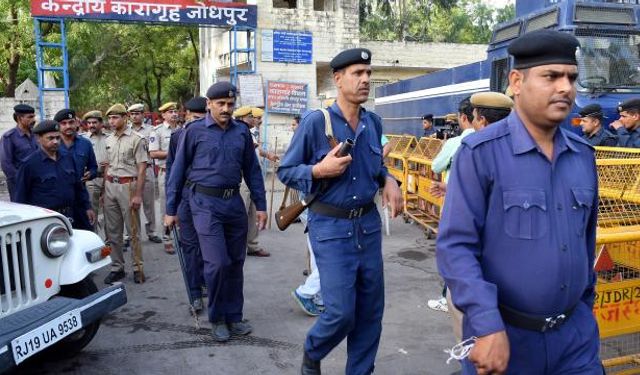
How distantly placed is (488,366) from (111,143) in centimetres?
585

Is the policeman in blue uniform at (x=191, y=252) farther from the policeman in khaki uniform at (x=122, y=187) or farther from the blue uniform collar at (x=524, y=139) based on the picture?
the blue uniform collar at (x=524, y=139)

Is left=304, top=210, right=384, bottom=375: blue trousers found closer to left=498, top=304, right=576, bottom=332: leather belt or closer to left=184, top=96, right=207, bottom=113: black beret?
left=498, top=304, right=576, bottom=332: leather belt

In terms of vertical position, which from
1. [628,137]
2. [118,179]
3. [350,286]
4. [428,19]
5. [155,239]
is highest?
[428,19]

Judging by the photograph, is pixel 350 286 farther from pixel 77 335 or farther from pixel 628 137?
pixel 628 137

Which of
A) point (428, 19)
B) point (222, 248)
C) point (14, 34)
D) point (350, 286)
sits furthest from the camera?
point (428, 19)

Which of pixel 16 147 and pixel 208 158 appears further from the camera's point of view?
pixel 16 147

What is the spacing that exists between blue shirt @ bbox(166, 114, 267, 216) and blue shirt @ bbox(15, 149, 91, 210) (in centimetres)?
119

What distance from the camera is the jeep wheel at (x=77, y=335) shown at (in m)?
4.24

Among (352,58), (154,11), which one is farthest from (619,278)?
(154,11)

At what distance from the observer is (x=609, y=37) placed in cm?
823

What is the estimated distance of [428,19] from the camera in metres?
43.2

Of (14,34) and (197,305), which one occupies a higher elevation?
(14,34)

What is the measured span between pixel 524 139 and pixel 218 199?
120 inches

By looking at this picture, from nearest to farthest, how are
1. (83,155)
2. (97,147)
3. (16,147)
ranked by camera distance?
(83,155) → (16,147) → (97,147)
